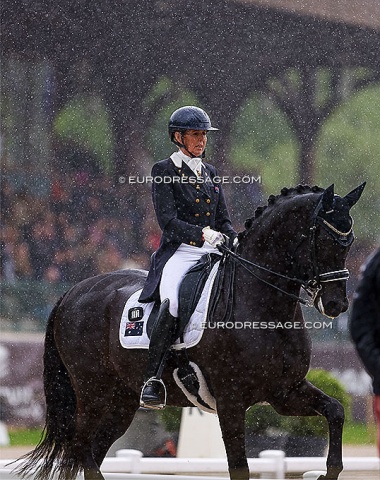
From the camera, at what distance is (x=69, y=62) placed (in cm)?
1126

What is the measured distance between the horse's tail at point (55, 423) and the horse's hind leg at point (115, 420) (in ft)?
0.51

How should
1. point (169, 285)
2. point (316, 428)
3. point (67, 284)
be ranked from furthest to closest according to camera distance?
point (67, 284) → point (316, 428) → point (169, 285)

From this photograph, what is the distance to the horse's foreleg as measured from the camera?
520 centimetres

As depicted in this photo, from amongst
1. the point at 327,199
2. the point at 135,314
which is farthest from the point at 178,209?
the point at 327,199

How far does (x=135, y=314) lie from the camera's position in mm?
5840

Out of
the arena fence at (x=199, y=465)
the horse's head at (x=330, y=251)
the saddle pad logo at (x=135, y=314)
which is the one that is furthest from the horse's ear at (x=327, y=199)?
the arena fence at (x=199, y=465)

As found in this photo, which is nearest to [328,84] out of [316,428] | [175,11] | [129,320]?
[175,11]

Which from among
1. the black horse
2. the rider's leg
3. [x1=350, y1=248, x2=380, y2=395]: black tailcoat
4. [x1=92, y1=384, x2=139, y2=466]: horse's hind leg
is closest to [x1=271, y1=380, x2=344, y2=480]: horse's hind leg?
the black horse

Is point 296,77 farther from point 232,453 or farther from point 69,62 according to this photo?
point 232,453

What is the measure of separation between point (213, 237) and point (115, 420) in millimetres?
1318

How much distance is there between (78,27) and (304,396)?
6.79 meters

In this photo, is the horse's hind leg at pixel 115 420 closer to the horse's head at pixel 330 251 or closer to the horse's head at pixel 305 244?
the horse's head at pixel 305 244

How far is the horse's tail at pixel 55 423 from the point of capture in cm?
621

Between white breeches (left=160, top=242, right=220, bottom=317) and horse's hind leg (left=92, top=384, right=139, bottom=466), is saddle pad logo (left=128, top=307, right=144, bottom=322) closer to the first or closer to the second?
white breeches (left=160, top=242, right=220, bottom=317)
